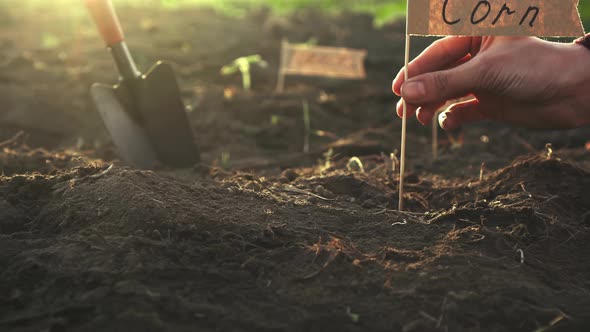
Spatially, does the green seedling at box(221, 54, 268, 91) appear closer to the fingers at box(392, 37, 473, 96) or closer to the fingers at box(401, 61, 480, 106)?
the fingers at box(392, 37, 473, 96)

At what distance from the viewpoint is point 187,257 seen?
165 centimetres

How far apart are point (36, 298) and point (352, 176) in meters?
1.40

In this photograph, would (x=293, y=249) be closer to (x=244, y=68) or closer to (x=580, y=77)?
(x=580, y=77)

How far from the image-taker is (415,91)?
1876 mm

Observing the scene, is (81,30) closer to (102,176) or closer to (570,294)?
(102,176)

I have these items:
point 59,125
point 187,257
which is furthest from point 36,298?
point 59,125

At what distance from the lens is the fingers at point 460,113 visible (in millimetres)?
2293

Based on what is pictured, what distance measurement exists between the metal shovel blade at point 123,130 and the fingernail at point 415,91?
1778 mm

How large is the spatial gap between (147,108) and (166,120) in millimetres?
129

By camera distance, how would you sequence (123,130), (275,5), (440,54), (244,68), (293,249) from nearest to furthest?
(293,249) < (440,54) < (123,130) < (244,68) < (275,5)

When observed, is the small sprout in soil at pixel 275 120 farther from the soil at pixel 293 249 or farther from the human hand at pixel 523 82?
the human hand at pixel 523 82

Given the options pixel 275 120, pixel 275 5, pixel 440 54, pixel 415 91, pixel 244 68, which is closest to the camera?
pixel 415 91

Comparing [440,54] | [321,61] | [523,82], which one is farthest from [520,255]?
[321,61]

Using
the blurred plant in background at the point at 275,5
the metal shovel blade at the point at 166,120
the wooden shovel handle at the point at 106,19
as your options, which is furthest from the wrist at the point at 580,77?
the blurred plant in background at the point at 275,5
